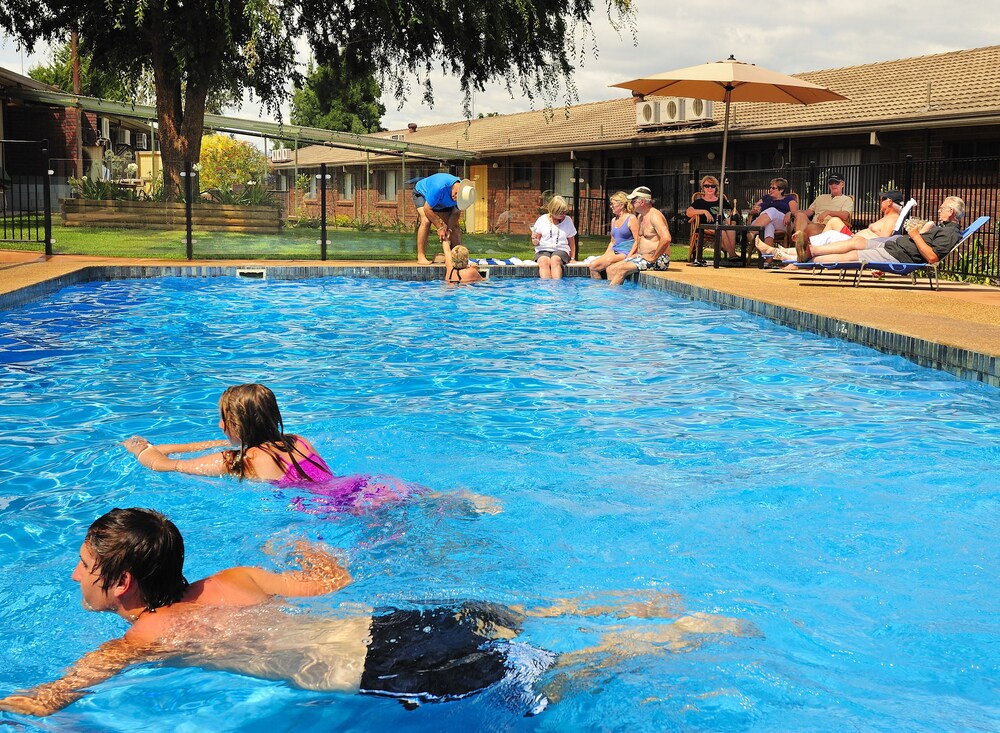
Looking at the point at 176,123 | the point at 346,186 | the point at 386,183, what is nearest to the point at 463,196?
the point at 176,123

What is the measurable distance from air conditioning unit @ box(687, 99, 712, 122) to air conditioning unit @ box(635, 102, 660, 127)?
1118 millimetres

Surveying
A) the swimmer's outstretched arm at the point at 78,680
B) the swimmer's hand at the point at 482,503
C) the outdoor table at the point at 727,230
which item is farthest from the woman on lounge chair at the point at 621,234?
the swimmer's outstretched arm at the point at 78,680

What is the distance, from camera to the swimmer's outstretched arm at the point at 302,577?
136 inches

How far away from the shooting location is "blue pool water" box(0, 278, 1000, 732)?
3125mm

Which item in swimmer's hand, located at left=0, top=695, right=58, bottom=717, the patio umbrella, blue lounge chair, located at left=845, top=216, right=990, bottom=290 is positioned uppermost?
the patio umbrella

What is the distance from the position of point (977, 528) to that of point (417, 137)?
39673 millimetres

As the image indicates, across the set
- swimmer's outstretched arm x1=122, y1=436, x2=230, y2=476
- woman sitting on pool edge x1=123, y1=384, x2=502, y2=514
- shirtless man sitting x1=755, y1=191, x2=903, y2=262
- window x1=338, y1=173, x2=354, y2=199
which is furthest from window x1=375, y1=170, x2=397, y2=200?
woman sitting on pool edge x1=123, y1=384, x2=502, y2=514

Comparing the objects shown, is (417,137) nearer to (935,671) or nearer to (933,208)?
(933,208)

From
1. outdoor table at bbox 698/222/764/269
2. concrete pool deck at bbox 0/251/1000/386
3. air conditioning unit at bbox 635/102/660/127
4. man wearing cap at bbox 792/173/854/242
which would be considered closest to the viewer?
concrete pool deck at bbox 0/251/1000/386

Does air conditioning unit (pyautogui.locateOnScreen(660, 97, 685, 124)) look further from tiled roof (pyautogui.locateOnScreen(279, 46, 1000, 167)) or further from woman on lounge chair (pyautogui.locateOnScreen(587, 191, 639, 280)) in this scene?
woman on lounge chair (pyautogui.locateOnScreen(587, 191, 639, 280))

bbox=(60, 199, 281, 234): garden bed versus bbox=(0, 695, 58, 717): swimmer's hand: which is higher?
bbox=(60, 199, 281, 234): garden bed

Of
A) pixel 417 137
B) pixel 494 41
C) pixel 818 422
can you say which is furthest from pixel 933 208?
pixel 417 137

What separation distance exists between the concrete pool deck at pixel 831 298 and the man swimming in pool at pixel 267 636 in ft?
16.2

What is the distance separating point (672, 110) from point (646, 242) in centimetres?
1131
